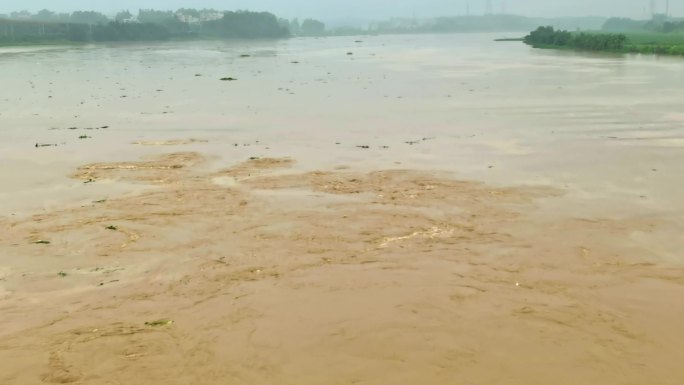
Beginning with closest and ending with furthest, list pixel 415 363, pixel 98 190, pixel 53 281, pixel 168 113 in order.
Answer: pixel 415 363 < pixel 53 281 < pixel 98 190 < pixel 168 113

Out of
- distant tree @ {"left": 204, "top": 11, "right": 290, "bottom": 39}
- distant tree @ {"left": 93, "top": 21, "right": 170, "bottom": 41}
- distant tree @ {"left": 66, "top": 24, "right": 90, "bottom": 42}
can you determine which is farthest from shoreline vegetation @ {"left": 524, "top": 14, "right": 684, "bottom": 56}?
distant tree @ {"left": 204, "top": 11, "right": 290, "bottom": 39}

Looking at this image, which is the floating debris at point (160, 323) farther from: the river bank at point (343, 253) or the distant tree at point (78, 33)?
the distant tree at point (78, 33)

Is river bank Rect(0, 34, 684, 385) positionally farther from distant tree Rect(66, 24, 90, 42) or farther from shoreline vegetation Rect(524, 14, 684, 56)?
distant tree Rect(66, 24, 90, 42)

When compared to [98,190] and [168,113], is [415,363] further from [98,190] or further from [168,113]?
[168,113]

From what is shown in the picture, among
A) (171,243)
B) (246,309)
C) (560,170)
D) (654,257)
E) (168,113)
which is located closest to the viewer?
(246,309)

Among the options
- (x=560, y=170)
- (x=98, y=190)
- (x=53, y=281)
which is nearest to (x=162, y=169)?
(x=98, y=190)

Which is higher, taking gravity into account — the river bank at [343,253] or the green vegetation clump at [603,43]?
the green vegetation clump at [603,43]

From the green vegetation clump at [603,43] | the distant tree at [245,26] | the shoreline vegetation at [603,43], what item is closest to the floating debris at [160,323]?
the shoreline vegetation at [603,43]

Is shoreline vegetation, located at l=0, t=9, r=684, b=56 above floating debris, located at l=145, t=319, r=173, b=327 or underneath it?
above

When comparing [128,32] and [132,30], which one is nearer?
[128,32]

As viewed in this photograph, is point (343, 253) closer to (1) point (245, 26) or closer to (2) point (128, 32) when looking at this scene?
(2) point (128, 32)

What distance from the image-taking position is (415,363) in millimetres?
6328

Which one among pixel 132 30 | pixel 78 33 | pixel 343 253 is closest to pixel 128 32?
pixel 132 30

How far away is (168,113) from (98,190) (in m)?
11.8
